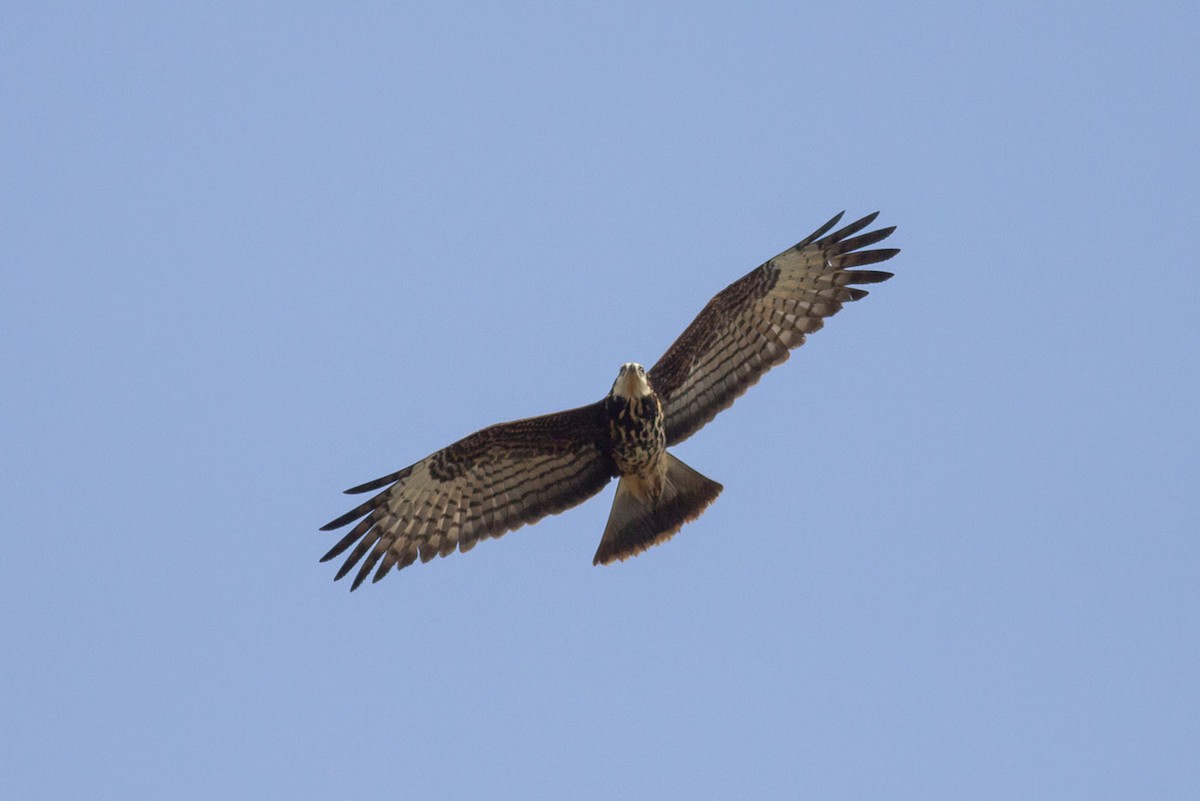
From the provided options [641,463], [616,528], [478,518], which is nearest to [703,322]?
[641,463]

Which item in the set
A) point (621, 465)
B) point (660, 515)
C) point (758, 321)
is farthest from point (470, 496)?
point (758, 321)

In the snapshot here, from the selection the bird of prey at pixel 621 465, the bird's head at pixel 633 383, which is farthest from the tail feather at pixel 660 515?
the bird's head at pixel 633 383

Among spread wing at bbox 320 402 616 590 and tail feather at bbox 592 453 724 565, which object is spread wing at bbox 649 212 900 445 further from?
spread wing at bbox 320 402 616 590

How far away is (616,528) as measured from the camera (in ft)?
27.1

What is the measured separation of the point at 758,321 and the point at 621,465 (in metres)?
1.58

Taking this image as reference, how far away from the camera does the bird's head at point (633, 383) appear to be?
772cm

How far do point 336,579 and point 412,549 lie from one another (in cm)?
62

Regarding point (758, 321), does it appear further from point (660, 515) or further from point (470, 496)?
point (470, 496)

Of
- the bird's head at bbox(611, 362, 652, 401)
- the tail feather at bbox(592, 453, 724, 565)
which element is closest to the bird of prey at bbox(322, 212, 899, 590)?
the tail feather at bbox(592, 453, 724, 565)

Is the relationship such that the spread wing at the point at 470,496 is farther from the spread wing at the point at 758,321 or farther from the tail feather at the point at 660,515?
the spread wing at the point at 758,321

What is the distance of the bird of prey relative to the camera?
27.1 feet

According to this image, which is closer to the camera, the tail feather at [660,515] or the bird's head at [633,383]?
the bird's head at [633,383]

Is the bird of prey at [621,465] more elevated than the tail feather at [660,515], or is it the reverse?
the bird of prey at [621,465]

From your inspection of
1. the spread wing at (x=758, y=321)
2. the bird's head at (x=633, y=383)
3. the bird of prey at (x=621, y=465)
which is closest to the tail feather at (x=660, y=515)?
the bird of prey at (x=621, y=465)
